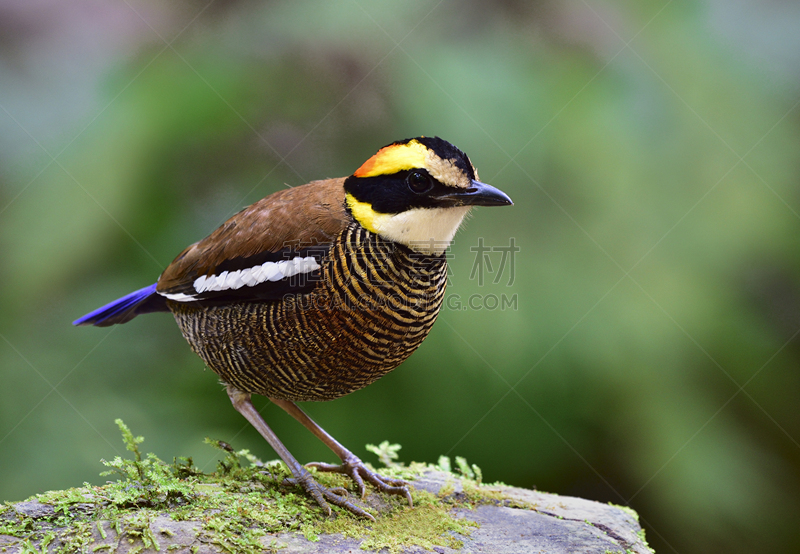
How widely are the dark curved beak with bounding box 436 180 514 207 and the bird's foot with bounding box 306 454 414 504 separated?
56.0 inches

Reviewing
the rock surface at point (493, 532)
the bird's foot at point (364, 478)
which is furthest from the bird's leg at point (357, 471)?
the rock surface at point (493, 532)

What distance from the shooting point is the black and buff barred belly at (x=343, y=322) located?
8.40ft

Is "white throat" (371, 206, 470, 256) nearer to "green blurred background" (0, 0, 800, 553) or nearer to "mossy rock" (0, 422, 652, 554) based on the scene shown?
"mossy rock" (0, 422, 652, 554)

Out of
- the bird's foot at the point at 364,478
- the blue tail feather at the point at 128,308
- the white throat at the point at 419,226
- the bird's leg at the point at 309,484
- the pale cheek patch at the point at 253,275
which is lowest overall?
the blue tail feather at the point at 128,308

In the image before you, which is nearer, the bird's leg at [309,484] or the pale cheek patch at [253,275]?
the pale cheek patch at [253,275]

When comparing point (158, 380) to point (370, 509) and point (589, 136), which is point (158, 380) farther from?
point (589, 136)

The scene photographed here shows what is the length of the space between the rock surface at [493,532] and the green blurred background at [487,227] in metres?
0.79

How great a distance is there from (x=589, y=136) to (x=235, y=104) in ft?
8.61

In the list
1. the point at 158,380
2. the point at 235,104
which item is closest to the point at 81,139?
the point at 235,104

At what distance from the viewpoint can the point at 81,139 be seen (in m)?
4.38

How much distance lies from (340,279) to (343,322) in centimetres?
18

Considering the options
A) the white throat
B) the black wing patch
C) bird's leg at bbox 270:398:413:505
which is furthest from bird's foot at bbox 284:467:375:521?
the white throat

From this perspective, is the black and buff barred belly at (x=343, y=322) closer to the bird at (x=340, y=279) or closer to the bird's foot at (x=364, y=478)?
the bird at (x=340, y=279)

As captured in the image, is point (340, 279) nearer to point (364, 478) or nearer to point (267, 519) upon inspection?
point (267, 519)
